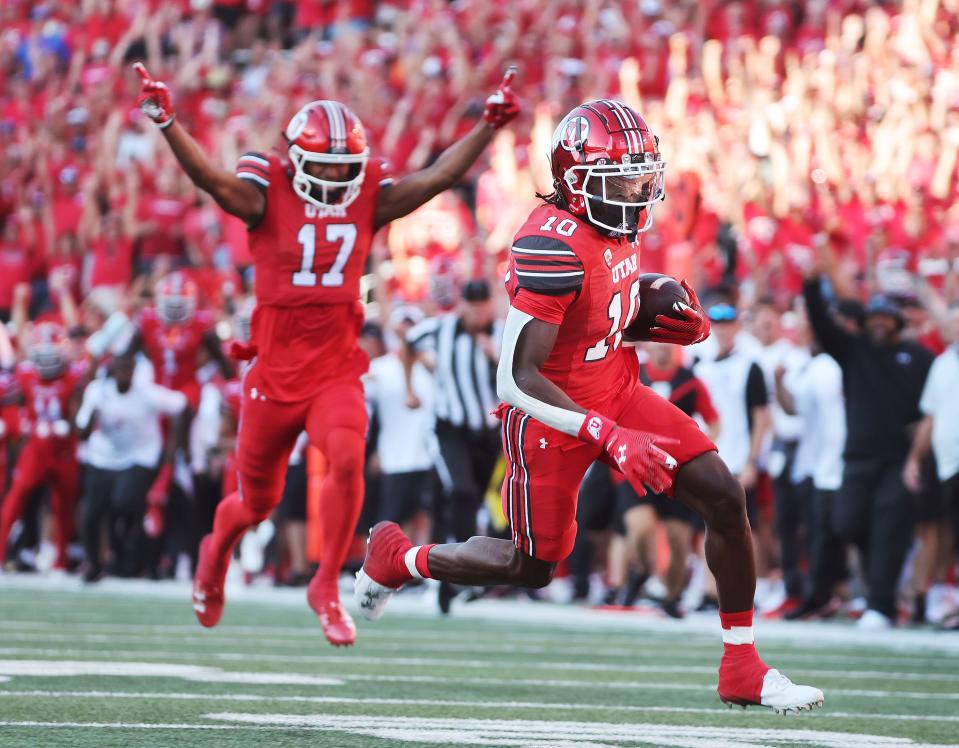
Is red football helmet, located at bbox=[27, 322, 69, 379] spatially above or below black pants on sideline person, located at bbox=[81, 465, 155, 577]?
above

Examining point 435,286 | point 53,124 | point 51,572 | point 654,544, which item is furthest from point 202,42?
point 654,544

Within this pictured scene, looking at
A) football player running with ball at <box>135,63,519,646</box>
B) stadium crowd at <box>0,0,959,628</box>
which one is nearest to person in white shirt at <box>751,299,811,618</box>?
stadium crowd at <box>0,0,959,628</box>

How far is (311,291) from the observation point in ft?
22.1

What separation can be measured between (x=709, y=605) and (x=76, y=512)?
5604 mm

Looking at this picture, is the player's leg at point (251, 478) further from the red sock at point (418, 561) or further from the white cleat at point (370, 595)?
the red sock at point (418, 561)

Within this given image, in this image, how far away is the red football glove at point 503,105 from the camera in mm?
6547

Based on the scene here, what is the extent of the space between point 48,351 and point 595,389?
30.0 ft

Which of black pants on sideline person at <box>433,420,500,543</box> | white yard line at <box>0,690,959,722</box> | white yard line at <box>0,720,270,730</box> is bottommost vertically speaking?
white yard line at <box>0,690,959,722</box>

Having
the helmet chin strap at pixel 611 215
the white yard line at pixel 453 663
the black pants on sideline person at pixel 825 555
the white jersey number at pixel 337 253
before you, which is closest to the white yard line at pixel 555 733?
the helmet chin strap at pixel 611 215

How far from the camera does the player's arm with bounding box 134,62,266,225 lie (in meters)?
6.41

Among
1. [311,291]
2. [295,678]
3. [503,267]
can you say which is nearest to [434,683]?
[295,678]

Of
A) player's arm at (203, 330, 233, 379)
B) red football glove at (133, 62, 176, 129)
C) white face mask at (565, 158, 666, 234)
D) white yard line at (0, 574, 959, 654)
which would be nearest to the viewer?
white face mask at (565, 158, 666, 234)

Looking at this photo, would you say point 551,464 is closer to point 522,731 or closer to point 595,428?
point 595,428

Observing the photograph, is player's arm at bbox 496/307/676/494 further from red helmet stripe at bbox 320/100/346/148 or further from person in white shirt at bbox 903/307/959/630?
person in white shirt at bbox 903/307/959/630
